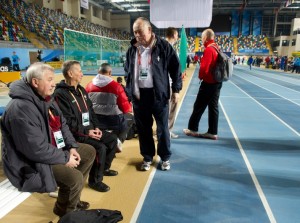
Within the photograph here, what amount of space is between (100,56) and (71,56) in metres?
4.52

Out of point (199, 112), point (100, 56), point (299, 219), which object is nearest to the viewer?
point (299, 219)

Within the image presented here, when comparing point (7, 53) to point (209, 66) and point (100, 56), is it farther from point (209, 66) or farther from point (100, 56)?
point (209, 66)

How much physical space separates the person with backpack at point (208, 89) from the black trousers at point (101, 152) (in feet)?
6.56

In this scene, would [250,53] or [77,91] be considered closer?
[77,91]

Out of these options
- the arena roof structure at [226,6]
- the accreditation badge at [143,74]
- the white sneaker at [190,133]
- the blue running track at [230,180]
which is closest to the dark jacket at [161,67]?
the accreditation badge at [143,74]

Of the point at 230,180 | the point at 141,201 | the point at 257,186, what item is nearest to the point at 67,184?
the point at 141,201

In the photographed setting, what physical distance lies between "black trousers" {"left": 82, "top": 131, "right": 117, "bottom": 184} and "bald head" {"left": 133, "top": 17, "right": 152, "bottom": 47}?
3.77 feet

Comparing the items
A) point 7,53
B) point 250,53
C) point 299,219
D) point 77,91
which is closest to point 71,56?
point 7,53

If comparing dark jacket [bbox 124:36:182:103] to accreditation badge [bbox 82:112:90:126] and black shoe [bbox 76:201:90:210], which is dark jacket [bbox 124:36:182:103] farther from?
black shoe [bbox 76:201:90:210]

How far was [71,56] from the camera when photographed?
10.1 metres

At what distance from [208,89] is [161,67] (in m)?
1.59

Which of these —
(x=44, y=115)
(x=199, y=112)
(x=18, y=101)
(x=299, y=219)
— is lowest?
(x=299, y=219)

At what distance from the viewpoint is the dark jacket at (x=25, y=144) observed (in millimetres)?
1745

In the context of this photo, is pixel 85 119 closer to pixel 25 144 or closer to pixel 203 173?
pixel 25 144
